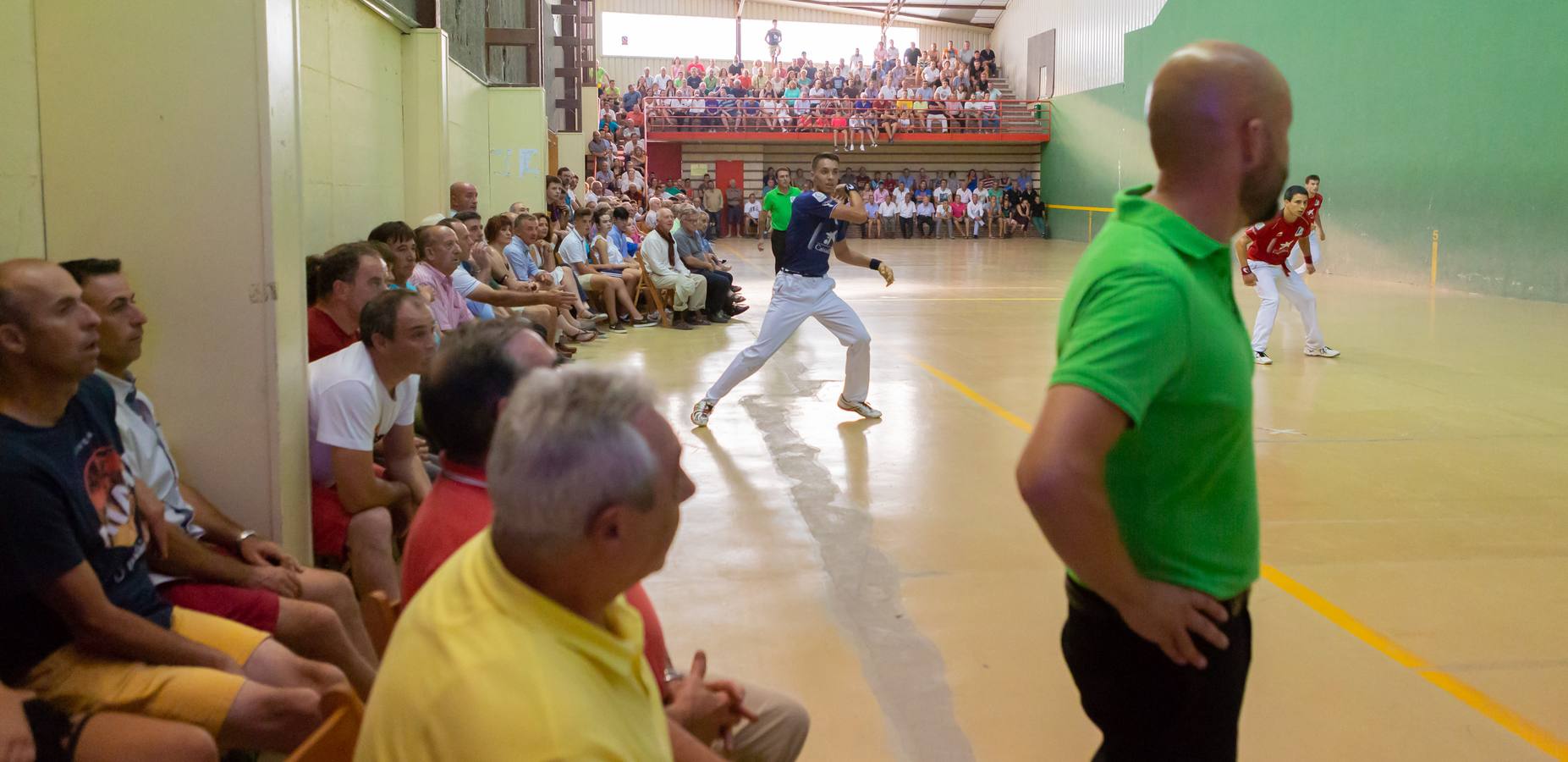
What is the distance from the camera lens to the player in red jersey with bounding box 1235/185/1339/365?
1049 centimetres

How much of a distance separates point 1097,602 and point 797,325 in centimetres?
608

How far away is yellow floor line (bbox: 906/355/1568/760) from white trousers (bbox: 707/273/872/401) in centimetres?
355

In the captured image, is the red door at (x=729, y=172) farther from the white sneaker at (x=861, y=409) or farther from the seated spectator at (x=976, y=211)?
the white sneaker at (x=861, y=409)

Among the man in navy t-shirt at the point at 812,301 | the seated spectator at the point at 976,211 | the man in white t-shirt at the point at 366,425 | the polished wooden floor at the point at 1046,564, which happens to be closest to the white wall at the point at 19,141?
the man in white t-shirt at the point at 366,425

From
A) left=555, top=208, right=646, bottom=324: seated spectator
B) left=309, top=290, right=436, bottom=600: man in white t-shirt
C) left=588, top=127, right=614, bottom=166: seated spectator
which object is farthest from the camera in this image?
left=588, top=127, right=614, bottom=166: seated spectator

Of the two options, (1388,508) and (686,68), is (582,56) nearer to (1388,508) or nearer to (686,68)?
(686,68)

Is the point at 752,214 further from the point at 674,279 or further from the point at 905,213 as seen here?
the point at 674,279

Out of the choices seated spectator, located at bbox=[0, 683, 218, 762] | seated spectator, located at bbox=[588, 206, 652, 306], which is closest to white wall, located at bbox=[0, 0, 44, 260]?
seated spectator, located at bbox=[0, 683, 218, 762]

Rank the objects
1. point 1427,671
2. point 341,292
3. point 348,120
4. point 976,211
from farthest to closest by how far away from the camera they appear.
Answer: point 976,211, point 348,120, point 341,292, point 1427,671

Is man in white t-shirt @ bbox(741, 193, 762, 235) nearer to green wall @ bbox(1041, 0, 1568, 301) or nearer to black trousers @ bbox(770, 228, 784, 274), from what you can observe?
green wall @ bbox(1041, 0, 1568, 301)

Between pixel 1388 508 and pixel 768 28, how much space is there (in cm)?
3872

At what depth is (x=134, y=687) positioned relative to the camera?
2.55m

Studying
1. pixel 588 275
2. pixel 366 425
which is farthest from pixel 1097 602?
pixel 588 275

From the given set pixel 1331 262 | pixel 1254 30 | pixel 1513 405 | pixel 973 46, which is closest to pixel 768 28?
pixel 973 46
